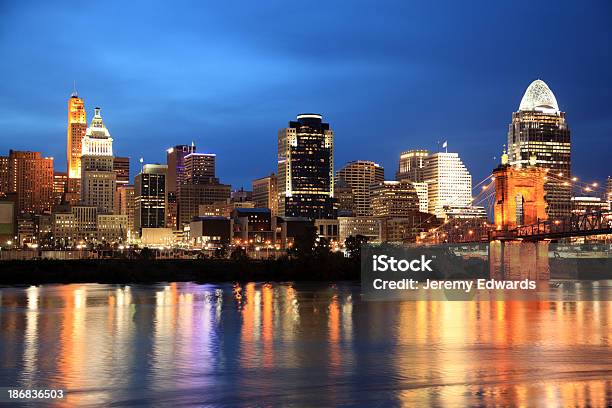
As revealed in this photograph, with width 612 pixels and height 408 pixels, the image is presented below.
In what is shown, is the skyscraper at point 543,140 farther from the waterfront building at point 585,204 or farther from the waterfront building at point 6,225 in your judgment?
the waterfront building at point 6,225

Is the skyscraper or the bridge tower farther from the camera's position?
the skyscraper

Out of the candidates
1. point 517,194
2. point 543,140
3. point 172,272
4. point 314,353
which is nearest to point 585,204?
point 517,194

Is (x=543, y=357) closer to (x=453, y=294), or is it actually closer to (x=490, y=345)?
(x=490, y=345)

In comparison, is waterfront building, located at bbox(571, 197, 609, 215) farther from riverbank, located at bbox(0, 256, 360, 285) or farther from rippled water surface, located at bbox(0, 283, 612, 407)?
rippled water surface, located at bbox(0, 283, 612, 407)

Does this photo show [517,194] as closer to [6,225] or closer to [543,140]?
[543,140]

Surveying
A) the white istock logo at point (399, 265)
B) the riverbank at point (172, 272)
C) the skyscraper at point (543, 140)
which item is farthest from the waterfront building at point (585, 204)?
the riverbank at point (172, 272)

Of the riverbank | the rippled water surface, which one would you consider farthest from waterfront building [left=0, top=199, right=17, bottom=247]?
the rippled water surface

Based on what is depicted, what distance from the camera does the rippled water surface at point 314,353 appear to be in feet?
71.8

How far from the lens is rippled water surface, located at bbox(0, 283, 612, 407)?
21.9 m

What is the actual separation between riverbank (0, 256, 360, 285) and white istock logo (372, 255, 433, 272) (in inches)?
140

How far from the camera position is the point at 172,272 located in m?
93.2

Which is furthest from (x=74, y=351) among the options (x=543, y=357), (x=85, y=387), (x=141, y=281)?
(x=141, y=281)

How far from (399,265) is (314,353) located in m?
Result: 61.6

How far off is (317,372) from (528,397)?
6.52 m
